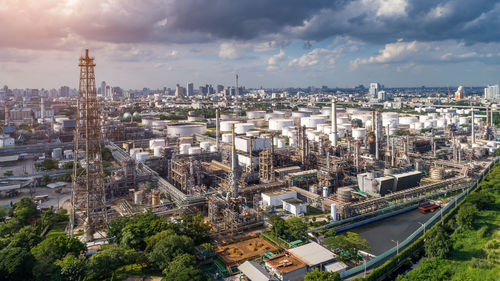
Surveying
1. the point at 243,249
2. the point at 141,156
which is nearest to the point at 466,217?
the point at 243,249

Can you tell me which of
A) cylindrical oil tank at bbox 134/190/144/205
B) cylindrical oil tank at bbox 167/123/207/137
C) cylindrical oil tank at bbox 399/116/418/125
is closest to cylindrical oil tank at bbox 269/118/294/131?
cylindrical oil tank at bbox 167/123/207/137

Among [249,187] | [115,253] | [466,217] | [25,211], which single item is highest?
[249,187]

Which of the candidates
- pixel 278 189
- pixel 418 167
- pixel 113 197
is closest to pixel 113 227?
pixel 113 197

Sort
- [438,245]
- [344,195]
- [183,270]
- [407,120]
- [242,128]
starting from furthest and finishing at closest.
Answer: [407,120] < [242,128] < [344,195] < [438,245] < [183,270]

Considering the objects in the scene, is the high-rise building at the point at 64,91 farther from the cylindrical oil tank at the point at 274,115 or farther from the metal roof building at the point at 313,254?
the metal roof building at the point at 313,254

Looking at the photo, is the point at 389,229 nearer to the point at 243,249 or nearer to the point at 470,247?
the point at 470,247

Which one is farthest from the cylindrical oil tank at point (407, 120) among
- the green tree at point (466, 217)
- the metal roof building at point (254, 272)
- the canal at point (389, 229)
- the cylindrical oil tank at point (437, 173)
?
the metal roof building at point (254, 272)

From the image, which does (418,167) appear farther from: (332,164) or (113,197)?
(113,197)
